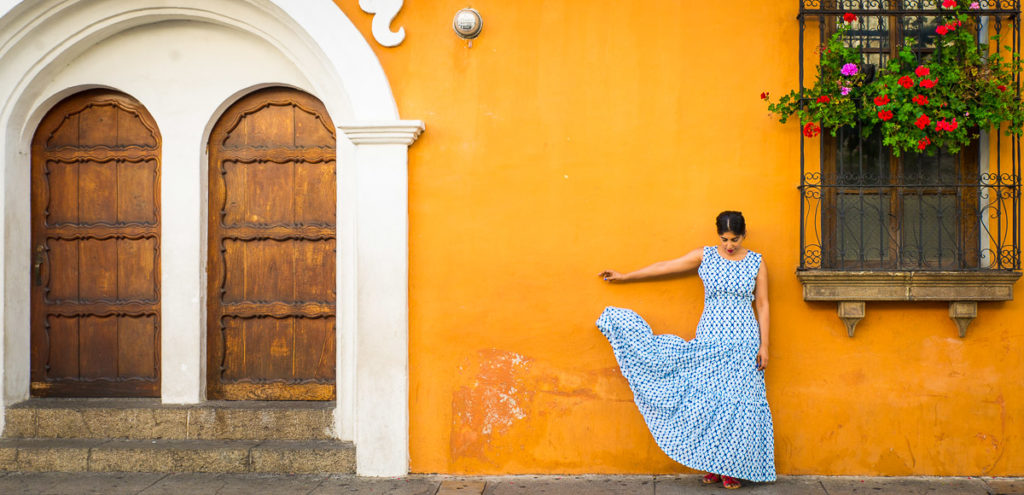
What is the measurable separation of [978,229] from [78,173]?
588 centimetres

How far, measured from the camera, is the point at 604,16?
518 centimetres

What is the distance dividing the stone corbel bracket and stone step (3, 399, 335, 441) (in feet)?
7.84

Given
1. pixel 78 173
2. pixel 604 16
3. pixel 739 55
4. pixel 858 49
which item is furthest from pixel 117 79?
pixel 858 49

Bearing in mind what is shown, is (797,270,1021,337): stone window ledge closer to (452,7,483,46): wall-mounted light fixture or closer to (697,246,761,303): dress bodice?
(697,246,761,303): dress bodice

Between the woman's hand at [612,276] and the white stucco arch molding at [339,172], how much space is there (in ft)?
4.00

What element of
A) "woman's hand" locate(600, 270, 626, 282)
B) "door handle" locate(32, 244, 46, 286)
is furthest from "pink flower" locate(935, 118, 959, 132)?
"door handle" locate(32, 244, 46, 286)

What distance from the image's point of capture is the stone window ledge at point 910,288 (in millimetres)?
4871

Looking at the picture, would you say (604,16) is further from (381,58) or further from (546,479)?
(546,479)

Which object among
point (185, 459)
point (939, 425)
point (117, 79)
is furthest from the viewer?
point (117, 79)

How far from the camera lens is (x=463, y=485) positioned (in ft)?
16.6

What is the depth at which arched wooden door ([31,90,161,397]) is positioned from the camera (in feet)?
19.2

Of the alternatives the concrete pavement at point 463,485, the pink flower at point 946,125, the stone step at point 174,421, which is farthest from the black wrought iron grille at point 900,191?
the stone step at point 174,421

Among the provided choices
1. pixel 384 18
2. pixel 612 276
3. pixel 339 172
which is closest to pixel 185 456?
pixel 339 172

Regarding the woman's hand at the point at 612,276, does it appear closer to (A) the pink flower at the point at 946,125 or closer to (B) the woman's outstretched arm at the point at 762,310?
(B) the woman's outstretched arm at the point at 762,310
